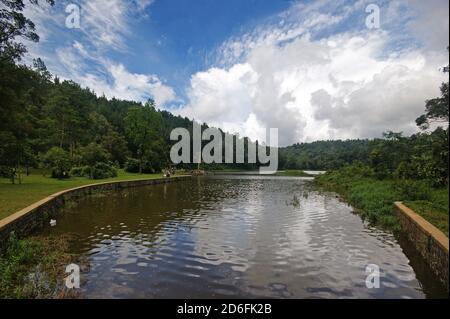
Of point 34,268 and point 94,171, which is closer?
point 34,268

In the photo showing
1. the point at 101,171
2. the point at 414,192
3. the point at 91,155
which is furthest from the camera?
the point at 91,155

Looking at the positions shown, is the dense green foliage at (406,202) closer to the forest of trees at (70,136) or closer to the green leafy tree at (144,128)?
the forest of trees at (70,136)

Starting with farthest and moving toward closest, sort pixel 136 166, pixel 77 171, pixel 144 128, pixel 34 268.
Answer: pixel 144 128 < pixel 136 166 < pixel 77 171 < pixel 34 268

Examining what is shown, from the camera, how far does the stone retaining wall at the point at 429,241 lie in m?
7.10

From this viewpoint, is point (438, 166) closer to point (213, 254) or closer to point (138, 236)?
point (213, 254)

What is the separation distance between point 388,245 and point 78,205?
17.5 metres

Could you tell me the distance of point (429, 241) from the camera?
8.54 metres

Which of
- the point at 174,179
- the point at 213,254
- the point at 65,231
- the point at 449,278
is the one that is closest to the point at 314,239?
the point at 213,254

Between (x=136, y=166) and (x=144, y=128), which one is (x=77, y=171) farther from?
(x=144, y=128)

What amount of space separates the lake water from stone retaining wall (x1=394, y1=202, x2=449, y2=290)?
0.30m

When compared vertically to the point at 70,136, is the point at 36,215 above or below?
below

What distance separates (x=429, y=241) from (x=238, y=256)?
18.0ft

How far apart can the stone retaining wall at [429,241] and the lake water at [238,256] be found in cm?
30

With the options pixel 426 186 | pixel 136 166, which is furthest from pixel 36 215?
pixel 136 166
